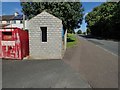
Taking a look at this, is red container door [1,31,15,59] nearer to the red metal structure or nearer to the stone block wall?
the red metal structure

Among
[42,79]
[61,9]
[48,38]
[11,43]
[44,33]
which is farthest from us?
[61,9]

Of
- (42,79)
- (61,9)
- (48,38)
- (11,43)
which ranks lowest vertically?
(42,79)

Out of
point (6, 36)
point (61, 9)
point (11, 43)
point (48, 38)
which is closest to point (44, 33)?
point (48, 38)

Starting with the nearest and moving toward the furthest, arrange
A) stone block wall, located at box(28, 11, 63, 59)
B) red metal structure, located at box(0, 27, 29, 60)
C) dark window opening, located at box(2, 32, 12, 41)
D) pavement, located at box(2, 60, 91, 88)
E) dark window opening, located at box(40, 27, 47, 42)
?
pavement, located at box(2, 60, 91, 88) < red metal structure, located at box(0, 27, 29, 60) < dark window opening, located at box(2, 32, 12, 41) < stone block wall, located at box(28, 11, 63, 59) < dark window opening, located at box(40, 27, 47, 42)

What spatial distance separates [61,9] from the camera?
31.0 m

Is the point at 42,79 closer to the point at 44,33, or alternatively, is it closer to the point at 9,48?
the point at 9,48

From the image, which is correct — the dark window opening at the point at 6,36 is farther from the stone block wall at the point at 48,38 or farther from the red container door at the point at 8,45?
the stone block wall at the point at 48,38

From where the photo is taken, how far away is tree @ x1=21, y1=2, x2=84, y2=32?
3073 centimetres

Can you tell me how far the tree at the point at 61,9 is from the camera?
30.7m

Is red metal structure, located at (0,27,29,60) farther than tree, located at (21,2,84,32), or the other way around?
tree, located at (21,2,84,32)

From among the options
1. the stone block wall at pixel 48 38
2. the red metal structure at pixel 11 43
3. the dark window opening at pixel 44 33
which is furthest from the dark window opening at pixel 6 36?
the dark window opening at pixel 44 33

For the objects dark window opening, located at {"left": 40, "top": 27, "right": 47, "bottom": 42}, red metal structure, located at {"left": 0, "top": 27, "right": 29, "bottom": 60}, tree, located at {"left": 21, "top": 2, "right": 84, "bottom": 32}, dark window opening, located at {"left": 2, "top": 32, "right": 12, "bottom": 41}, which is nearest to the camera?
red metal structure, located at {"left": 0, "top": 27, "right": 29, "bottom": 60}

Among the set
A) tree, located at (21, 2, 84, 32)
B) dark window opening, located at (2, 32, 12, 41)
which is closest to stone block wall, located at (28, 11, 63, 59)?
dark window opening, located at (2, 32, 12, 41)

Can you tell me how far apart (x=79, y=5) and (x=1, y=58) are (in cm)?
1985
